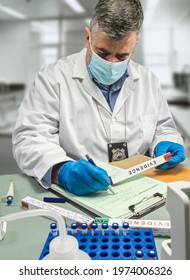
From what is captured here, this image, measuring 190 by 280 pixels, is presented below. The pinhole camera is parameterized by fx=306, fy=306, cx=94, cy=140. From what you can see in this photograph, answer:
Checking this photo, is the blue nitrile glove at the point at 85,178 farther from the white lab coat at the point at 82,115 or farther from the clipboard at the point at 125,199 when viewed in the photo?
the white lab coat at the point at 82,115

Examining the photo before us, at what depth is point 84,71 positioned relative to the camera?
1.43m

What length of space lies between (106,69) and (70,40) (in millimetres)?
1906

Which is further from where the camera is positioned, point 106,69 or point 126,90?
point 126,90

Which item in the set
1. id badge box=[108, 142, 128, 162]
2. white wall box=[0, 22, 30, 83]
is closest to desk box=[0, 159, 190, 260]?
id badge box=[108, 142, 128, 162]

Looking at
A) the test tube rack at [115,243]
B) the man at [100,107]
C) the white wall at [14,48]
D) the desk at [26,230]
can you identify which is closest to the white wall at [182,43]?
the white wall at [14,48]

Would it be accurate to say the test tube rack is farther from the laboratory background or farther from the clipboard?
the laboratory background

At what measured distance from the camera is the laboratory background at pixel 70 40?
9.77ft

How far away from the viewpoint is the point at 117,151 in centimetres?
138

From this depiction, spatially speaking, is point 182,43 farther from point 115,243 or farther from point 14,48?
point 115,243

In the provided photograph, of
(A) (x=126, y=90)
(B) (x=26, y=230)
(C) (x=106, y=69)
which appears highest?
(C) (x=106, y=69)

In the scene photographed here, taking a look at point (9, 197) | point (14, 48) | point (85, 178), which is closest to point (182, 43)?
point (14, 48)

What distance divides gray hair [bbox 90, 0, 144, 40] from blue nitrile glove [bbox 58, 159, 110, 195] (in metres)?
0.54

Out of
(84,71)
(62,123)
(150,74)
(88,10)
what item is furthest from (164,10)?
(62,123)

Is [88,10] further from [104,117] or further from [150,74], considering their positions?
[104,117]
